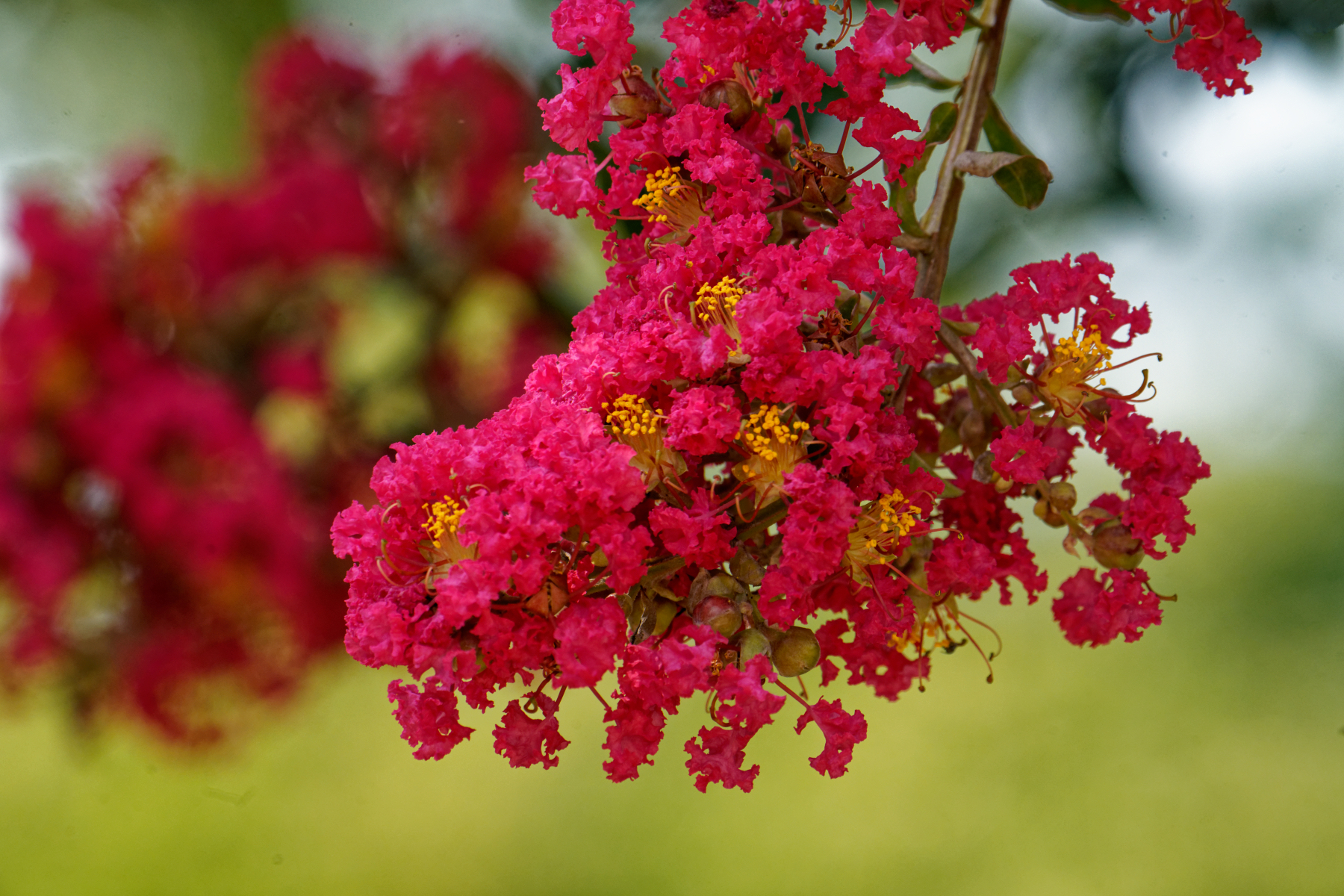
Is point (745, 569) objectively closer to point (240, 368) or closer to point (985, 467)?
point (985, 467)

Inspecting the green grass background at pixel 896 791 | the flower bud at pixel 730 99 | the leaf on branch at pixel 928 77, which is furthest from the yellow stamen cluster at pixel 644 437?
the green grass background at pixel 896 791

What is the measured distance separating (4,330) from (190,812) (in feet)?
2.21

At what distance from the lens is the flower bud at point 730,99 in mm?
375

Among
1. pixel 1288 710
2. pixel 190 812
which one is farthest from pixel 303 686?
pixel 1288 710

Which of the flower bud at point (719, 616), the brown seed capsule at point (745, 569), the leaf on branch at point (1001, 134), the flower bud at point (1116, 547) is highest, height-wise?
the leaf on branch at point (1001, 134)

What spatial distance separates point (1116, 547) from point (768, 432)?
154 mm

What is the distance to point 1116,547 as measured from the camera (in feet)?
1.34

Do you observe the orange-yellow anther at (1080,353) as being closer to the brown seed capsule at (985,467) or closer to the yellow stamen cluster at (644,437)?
the brown seed capsule at (985,467)

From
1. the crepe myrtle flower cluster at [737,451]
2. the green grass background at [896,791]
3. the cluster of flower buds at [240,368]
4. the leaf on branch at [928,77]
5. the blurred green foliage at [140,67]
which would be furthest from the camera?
the blurred green foliage at [140,67]

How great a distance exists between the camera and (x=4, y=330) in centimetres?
102

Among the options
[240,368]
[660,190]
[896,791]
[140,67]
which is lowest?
[660,190]

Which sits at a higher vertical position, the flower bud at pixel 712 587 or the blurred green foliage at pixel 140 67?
the blurred green foliage at pixel 140 67

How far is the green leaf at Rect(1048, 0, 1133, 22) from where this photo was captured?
520mm

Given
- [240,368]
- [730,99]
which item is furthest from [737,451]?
[240,368]
